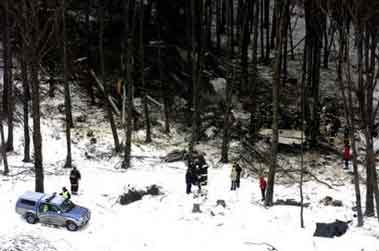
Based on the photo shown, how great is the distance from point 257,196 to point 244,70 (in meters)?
14.4

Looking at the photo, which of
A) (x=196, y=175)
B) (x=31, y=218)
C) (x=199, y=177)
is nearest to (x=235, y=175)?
(x=199, y=177)

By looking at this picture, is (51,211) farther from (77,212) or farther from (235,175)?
(235,175)

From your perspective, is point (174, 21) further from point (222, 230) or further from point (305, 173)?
point (222, 230)

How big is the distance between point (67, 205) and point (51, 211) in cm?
63

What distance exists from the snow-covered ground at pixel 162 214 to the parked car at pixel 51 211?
30 centimetres

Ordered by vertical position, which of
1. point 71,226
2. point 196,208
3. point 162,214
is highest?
point 196,208

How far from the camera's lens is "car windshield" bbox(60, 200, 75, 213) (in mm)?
20328

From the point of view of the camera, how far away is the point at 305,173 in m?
29.2

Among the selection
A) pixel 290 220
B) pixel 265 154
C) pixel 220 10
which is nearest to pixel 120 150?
pixel 265 154

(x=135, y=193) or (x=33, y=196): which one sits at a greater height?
(x=33, y=196)

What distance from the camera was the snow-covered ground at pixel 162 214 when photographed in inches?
761

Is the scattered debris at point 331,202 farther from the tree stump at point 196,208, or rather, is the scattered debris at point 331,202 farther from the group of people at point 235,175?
the tree stump at point 196,208

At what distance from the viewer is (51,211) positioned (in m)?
20.3

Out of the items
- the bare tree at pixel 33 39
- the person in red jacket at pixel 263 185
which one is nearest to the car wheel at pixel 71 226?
the bare tree at pixel 33 39
